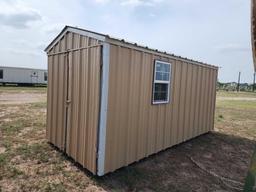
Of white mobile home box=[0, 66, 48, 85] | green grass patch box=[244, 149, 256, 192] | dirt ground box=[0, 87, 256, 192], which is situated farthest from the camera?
white mobile home box=[0, 66, 48, 85]

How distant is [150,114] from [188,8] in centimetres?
386

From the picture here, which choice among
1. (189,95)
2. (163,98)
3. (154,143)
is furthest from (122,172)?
(189,95)

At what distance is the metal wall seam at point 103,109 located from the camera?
3.96 m

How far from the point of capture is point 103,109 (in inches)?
159

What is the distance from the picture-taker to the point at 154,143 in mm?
5477

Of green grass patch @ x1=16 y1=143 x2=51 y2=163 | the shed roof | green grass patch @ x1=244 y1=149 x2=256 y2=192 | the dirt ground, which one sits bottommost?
the dirt ground

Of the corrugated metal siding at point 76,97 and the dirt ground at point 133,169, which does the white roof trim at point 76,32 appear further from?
the dirt ground at point 133,169

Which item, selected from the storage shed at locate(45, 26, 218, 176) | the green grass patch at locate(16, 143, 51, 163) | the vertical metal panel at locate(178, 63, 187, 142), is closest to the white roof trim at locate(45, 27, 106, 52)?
the storage shed at locate(45, 26, 218, 176)

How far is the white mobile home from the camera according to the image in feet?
93.9

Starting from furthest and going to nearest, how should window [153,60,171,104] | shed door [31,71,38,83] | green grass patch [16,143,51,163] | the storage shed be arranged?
shed door [31,71,38,83] < window [153,60,171,104] < green grass patch [16,143,51,163] < the storage shed

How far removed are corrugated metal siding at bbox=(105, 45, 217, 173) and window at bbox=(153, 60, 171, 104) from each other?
0.15 metres

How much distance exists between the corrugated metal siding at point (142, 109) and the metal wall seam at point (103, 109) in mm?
102

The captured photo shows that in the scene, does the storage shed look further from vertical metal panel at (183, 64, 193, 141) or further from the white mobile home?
the white mobile home

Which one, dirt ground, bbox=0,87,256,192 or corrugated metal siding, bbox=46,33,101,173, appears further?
corrugated metal siding, bbox=46,33,101,173
